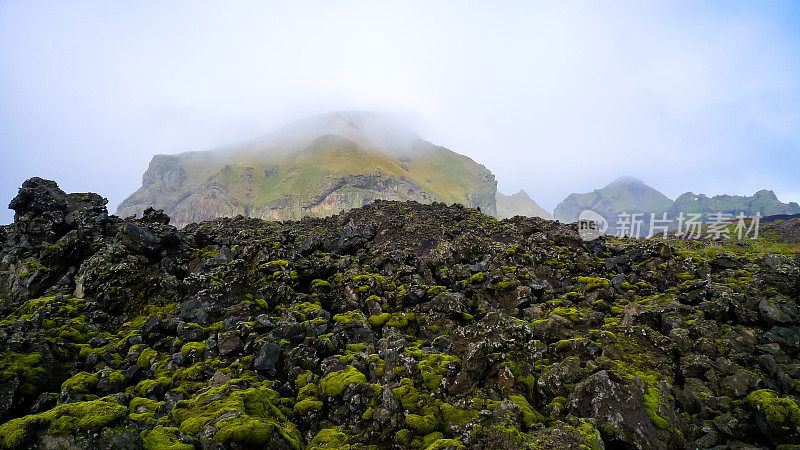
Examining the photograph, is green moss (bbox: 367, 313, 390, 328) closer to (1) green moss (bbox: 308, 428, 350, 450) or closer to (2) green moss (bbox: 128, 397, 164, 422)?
(1) green moss (bbox: 308, 428, 350, 450)

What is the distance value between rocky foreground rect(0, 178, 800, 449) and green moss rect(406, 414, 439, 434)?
67 millimetres

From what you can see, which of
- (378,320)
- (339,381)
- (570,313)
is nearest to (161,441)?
(339,381)

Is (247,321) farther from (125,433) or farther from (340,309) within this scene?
(125,433)

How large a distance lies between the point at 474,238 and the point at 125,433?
26355 millimetres

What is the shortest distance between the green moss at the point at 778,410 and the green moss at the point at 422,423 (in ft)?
36.0

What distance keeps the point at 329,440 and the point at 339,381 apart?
2466mm

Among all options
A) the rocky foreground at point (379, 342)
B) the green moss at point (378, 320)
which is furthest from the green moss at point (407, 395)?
the green moss at point (378, 320)

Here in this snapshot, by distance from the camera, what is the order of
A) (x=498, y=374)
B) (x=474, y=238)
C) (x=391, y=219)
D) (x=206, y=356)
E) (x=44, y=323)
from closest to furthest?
(x=498, y=374) < (x=206, y=356) < (x=44, y=323) < (x=474, y=238) < (x=391, y=219)

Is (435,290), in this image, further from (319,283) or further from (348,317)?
(319,283)

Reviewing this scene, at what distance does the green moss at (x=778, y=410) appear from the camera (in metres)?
11.2

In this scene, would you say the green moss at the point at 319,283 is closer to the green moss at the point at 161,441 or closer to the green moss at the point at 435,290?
the green moss at the point at 435,290

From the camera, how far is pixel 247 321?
19.7m

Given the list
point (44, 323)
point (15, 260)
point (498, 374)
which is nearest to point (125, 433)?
point (498, 374)

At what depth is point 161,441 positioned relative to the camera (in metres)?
10.0
